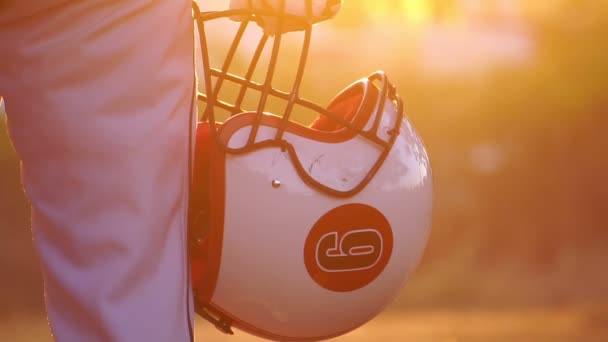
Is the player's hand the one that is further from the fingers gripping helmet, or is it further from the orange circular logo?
the orange circular logo

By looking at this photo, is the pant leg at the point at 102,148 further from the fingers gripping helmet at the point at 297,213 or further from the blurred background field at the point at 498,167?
the blurred background field at the point at 498,167

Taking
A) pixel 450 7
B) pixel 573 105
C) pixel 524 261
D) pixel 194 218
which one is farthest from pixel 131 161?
pixel 450 7

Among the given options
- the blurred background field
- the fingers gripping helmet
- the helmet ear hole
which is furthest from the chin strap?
the blurred background field

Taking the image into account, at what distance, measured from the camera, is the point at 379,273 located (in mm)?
1489

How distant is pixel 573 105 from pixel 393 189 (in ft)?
21.4

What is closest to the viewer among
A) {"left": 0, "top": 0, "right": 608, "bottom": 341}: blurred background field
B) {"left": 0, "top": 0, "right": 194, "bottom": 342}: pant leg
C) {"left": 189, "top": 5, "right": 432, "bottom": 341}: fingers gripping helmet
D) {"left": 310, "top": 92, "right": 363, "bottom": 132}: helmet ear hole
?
{"left": 0, "top": 0, "right": 194, "bottom": 342}: pant leg

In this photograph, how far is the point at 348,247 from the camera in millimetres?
1452

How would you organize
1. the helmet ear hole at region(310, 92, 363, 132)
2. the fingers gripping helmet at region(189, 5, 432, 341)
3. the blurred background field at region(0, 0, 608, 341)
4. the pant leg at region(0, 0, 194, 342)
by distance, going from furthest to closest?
the blurred background field at region(0, 0, 608, 341) → the helmet ear hole at region(310, 92, 363, 132) → the fingers gripping helmet at region(189, 5, 432, 341) → the pant leg at region(0, 0, 194, 342)

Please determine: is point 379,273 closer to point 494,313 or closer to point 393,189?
point 393,189

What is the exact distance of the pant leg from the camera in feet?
3.83

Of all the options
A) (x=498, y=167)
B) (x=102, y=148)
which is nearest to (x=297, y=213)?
(x=102, y=148)

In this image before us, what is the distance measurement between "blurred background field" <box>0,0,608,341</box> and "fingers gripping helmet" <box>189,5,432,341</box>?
4.30 metres

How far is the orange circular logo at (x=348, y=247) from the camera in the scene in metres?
1.42

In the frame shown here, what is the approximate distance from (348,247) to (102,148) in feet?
1.36
